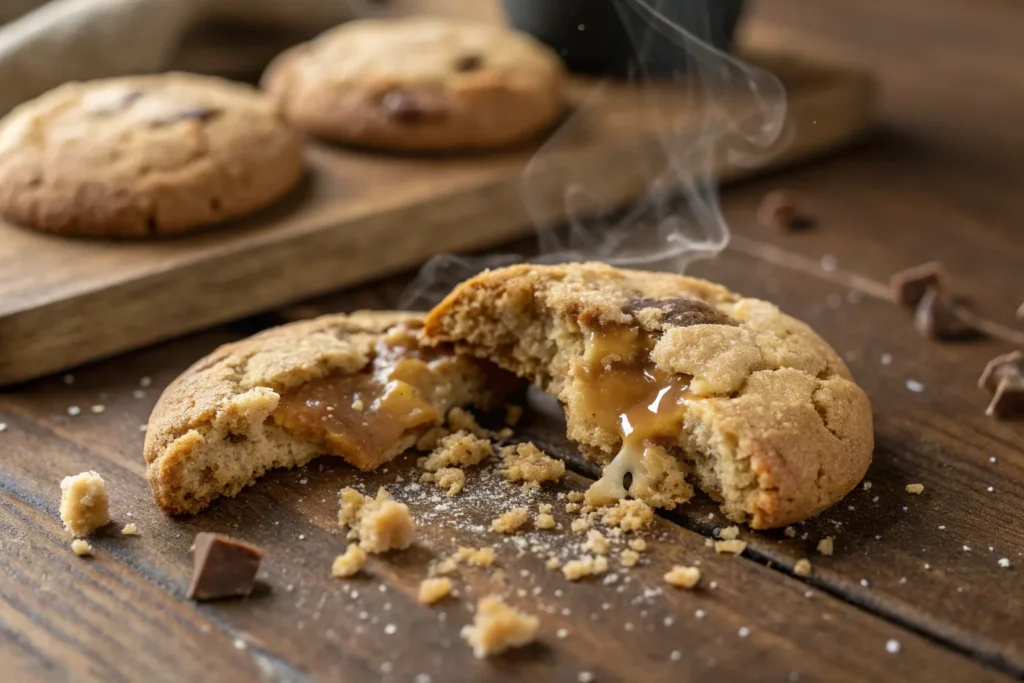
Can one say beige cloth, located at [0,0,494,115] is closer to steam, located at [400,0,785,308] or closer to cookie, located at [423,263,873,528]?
steam, located at [400,0,785,308]

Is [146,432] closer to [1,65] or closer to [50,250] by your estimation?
[50,250]

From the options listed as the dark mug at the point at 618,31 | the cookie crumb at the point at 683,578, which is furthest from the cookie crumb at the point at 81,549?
the dark mug at the point at 618,31

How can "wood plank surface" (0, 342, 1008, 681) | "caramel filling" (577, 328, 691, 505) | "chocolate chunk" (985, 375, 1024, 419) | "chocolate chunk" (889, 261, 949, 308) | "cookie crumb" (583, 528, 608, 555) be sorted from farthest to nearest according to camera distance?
"chocolate chunk" (889, 261, 949, 308) < "chocolate chunk" (985, 375, 1024, 419) < "caramel filling" (577, 328, 691, 505) < "cookie crumb" (583, 528, 608, 555) < "wood plank surface" (0, 342, 1008, 681)

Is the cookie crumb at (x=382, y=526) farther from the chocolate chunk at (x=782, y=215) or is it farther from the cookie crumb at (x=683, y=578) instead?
the chocolate chunk at (x=782, y=215)

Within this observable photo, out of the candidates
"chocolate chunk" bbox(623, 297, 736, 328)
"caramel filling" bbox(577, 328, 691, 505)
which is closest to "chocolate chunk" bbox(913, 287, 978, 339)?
"chocolate chunk" bbox(623, 297, 736, 328)

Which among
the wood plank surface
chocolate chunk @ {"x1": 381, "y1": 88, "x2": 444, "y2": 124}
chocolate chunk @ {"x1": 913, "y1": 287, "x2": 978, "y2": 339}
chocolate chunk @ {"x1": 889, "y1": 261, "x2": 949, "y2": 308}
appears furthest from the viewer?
chocolate chunk @ {"x1": 381, "y1": 88, "x2": 444, "y2": 124}
